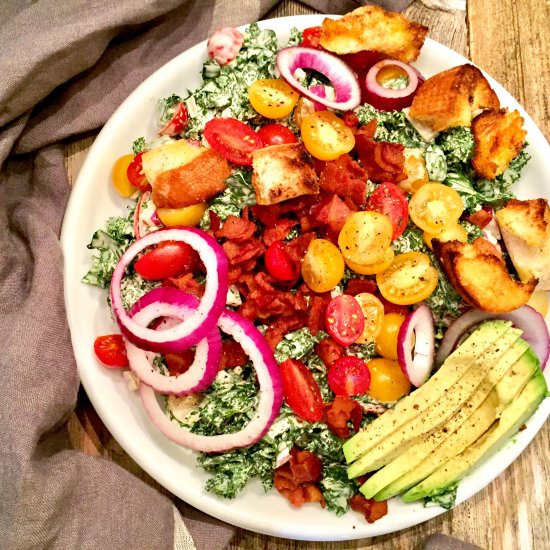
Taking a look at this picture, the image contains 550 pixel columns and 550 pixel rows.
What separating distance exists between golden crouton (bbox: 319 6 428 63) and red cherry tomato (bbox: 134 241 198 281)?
1226 mm

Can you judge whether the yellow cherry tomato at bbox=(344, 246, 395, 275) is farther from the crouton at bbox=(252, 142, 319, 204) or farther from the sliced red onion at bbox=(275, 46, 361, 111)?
the sliced red onion at bbox=(275, 46, 361, 111)

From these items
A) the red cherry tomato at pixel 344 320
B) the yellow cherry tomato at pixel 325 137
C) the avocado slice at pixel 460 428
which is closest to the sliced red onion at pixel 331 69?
the yellow cherry tomato at pixel 325 137

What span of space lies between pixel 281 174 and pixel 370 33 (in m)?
0.93

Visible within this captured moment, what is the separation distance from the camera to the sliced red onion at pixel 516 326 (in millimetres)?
2783

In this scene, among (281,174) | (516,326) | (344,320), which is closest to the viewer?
(281,174)

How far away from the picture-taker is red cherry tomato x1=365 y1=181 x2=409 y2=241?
275cm

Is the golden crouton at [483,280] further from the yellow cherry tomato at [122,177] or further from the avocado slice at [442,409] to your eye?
the yellow cherry tomato at [122,177]

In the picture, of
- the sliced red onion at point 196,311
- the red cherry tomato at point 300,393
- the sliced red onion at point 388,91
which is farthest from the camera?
the sliced red onion at point 388,91

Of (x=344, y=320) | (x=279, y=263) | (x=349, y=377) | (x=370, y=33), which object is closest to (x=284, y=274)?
(x=279, y=263)

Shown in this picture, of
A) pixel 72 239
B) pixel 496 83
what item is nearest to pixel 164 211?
pixel 72 239

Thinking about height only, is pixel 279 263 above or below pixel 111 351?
above

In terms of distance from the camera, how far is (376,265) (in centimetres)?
271

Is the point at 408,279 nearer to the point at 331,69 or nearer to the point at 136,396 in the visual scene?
the point at 331,69

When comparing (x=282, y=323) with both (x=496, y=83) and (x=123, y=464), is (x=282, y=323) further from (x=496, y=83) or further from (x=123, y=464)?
(x=496, y=83)
